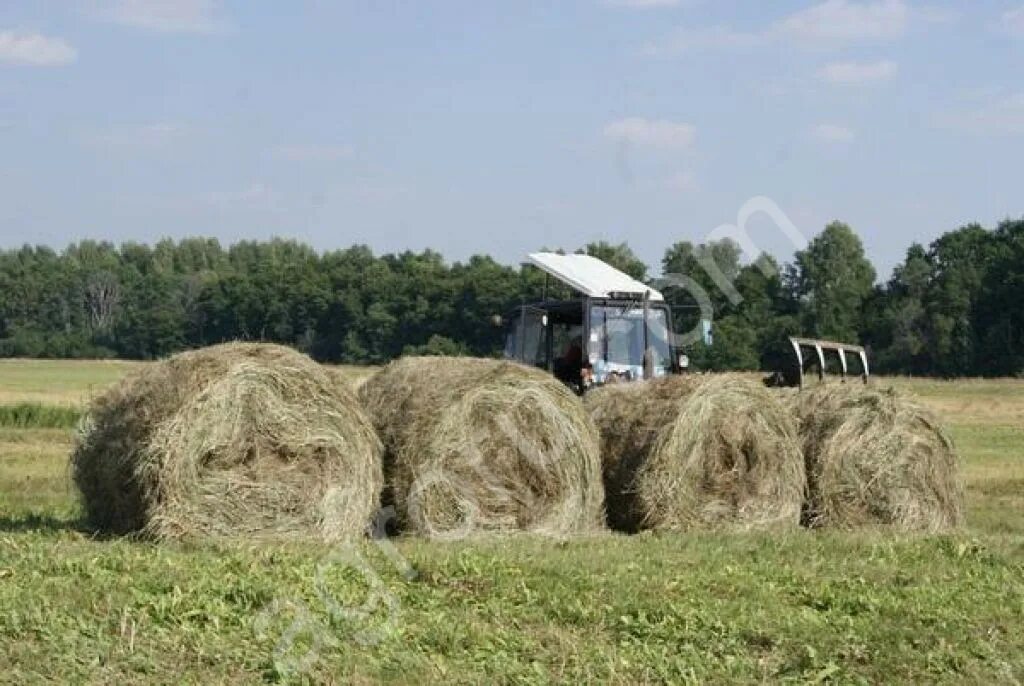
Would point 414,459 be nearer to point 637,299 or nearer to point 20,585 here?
point 20,585

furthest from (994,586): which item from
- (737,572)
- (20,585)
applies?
(20,585)

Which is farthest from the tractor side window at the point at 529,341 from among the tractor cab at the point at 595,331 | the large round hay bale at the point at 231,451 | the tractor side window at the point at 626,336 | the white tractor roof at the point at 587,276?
the large round hay bale at the point at 231,451

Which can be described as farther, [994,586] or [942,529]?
[942,529]

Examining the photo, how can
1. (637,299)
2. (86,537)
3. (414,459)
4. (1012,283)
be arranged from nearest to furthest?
(86,537) → (414,459) → (637,299) → (1012,283)

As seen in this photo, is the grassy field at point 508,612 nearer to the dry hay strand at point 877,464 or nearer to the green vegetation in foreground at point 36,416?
the dry hay strand at point 877,464

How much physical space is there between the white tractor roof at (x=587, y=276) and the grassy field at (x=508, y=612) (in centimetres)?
567

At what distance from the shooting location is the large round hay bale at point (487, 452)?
11453mm

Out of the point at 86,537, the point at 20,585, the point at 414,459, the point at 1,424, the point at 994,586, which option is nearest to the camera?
the point at 20,585

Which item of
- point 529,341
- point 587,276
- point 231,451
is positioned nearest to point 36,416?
point 529,341

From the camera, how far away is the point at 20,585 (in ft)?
26.6

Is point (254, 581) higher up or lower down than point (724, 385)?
lower down

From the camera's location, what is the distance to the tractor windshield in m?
15.8

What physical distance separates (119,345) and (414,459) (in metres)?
58.3

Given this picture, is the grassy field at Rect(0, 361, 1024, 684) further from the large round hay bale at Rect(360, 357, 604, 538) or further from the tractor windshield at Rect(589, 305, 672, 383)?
the tractor windshield at Rect(589, 305, 672, 383)
